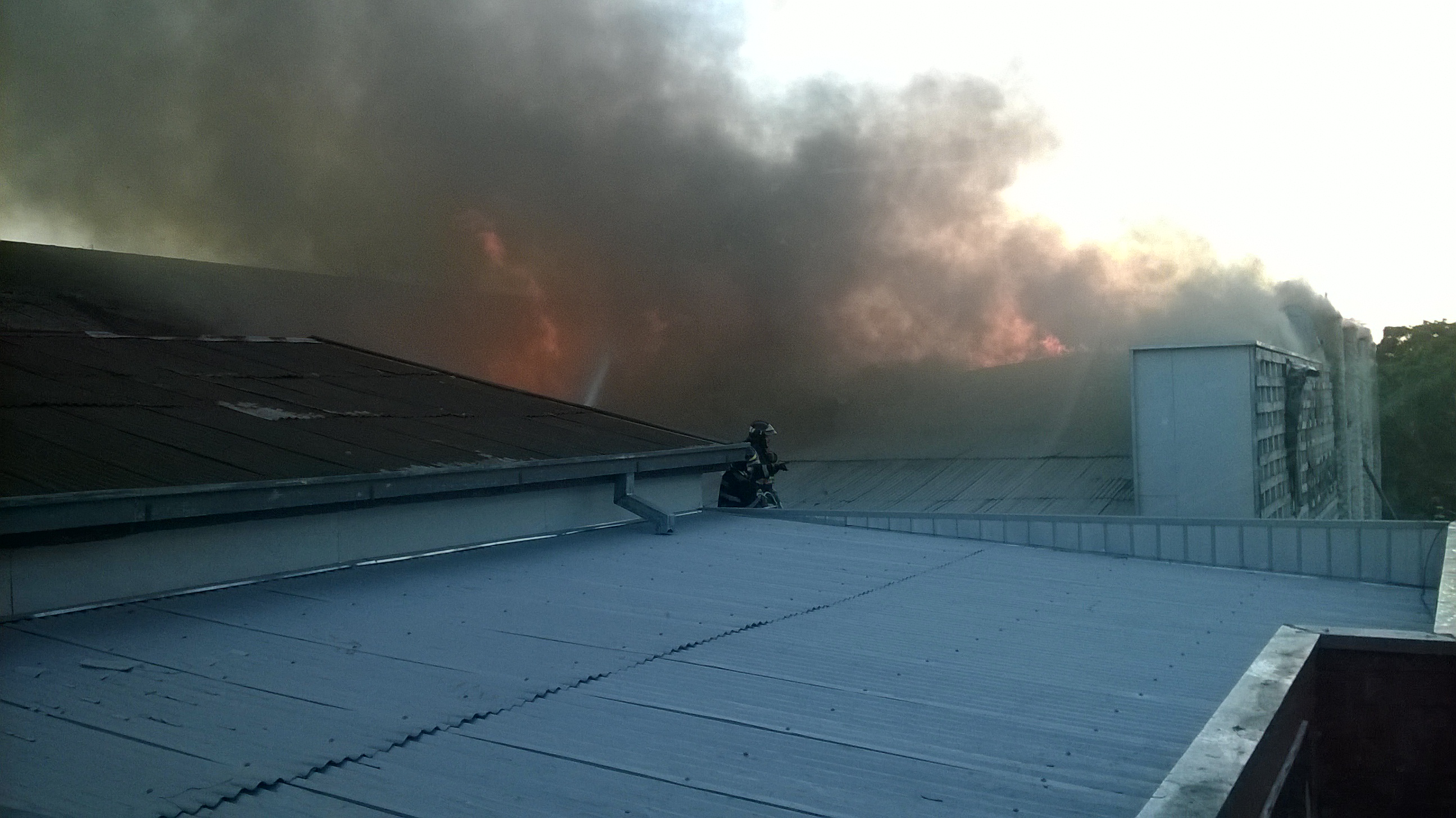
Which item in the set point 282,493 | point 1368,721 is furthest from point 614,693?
point 1368,721

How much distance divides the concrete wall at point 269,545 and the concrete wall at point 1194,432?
6606 millimetres

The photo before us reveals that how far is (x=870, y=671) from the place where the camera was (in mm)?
4195

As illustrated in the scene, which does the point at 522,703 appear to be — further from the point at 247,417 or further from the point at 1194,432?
the point at 1194,432

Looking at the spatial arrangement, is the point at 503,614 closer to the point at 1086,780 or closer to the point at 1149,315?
the point at 1086,780

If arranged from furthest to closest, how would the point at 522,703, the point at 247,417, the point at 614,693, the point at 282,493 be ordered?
1. the point at 247,417
2. the point at 282,493
3. the point at 614,693
4. the point at 522,703

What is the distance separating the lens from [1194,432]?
11273mm

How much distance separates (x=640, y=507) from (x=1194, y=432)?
6.66 m

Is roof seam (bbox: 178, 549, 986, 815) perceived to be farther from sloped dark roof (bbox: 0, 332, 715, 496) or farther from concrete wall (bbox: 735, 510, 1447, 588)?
concrete wall (bbox: 735, 510, 1447, 588)

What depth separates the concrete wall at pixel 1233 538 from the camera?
685cm

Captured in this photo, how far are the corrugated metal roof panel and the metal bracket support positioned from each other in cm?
591

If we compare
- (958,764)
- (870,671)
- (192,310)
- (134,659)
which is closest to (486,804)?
(958,764)

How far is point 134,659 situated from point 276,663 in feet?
1.43

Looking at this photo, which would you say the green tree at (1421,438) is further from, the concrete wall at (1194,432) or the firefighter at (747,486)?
the firefighter at (747,486)

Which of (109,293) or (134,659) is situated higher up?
(109,293)
